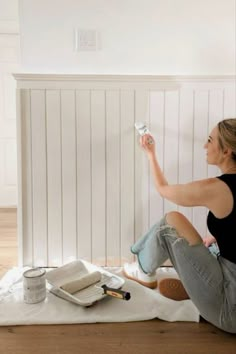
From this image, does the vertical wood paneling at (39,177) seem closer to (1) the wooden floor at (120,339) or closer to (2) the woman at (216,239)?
(1) the wooden floor at (120,339)

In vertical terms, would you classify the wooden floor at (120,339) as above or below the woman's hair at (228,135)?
below

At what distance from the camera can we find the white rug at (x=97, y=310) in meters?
1.58

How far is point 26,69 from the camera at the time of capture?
2.07 meters

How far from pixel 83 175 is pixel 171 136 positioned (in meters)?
0.57

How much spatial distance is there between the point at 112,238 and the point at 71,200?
34 centimetres

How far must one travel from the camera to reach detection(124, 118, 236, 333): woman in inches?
55.8

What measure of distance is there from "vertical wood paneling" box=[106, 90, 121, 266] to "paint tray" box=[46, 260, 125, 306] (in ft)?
0.73

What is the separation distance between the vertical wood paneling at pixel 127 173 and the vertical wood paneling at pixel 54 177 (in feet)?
1.22

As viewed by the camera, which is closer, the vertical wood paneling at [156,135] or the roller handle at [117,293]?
the roller handle at [117,293]

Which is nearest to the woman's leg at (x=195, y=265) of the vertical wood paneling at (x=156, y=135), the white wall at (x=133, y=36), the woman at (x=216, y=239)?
the woman at (x=216, y=239)

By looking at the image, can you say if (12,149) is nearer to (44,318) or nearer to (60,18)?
(60,18)

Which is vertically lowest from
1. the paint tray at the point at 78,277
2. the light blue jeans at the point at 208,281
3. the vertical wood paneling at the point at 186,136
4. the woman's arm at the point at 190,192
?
the paint tray at the point at 78,277

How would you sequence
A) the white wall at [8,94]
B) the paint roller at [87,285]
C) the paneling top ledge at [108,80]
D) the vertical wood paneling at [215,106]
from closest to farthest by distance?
the paint roller at [87,285]
the paneling top ledge at [108,80]
the vertical wood paneling at [215,106]
the white wall at [8,94]

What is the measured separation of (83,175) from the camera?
2102mm
